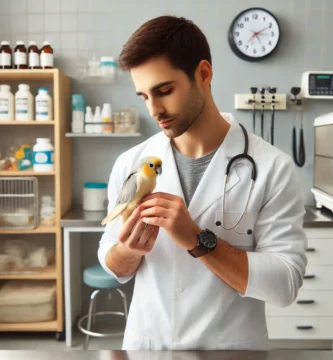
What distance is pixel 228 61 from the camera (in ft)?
10.7

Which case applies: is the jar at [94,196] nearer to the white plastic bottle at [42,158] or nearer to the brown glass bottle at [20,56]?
the white plastic bottle at [42,158]

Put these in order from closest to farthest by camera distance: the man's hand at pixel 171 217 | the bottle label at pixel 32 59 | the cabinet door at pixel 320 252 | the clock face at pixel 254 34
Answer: the man's hand at pixel 171 217
the cabinet door at pixel 320 252
the bottle label at pixel 32 59
the clock face at pixel 254 34

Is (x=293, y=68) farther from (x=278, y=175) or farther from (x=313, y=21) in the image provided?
(x=278, y=175)

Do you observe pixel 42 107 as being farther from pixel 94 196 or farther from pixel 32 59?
pixel 94 196

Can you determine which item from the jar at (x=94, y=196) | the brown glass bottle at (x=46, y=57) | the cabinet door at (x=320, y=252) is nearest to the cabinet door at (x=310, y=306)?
the cabinet door at (x=320, y=252)

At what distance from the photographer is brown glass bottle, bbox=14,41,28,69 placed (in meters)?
3.06

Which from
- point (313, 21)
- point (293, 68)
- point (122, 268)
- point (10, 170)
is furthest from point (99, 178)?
point (122, 268)

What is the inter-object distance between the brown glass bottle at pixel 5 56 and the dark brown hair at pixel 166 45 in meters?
2.22

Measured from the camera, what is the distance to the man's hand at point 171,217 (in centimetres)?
106

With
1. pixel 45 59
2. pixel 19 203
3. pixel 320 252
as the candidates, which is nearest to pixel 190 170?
pixel 320 252

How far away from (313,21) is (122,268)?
8.59ft

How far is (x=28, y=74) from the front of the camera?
302 centimetres

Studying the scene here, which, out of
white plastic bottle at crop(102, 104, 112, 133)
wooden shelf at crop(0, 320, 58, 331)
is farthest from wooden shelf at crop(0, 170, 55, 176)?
wooden shelf at crop(0, 320, 58, 331)

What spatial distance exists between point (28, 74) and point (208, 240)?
2.32 meters
